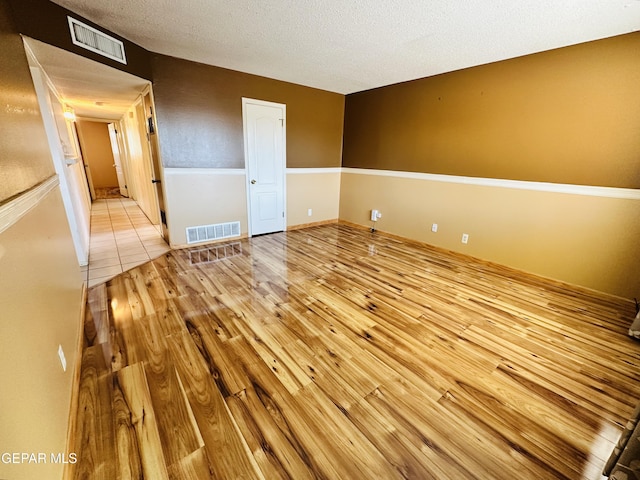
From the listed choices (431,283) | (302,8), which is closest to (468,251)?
(431,283)

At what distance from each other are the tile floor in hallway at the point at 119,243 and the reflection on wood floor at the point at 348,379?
0.37 m

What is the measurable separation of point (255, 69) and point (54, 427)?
4.17m

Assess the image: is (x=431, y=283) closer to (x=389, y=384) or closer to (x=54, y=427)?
(x=389, y=384)

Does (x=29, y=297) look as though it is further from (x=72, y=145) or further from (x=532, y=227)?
(x=72, y=145)

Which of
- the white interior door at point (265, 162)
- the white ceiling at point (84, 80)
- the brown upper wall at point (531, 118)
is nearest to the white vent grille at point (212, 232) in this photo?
the white interior door at point (265, 162)

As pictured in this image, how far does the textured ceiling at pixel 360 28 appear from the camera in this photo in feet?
7.05

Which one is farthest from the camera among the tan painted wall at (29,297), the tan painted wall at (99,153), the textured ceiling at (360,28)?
the tan painted wall at (99,153)

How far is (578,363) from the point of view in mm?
1907

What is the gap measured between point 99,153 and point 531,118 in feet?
39.2

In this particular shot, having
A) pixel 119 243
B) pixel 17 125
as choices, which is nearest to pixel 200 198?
pixel 119 243

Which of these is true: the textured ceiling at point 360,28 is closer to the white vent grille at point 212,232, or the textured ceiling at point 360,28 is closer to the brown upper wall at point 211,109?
the brown upper wall at point 211,109

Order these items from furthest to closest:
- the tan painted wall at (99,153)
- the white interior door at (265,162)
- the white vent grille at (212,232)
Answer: the tan painted wall at (99,153) → the white interior door at (265,162) → the white vent grille at (212,232)

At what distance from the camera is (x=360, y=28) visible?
98.8 inches

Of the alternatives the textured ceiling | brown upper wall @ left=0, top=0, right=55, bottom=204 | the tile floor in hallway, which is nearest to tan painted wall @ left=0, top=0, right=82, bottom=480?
brown upper wall @ left=0, top=0, right=55, bottom=204
